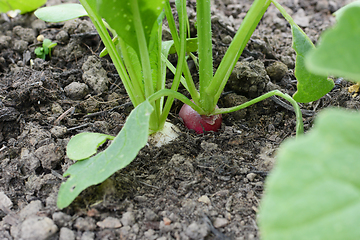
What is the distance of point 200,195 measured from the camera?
833 millimetres

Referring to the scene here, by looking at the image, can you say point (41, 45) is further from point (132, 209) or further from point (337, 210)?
point (337, 210)

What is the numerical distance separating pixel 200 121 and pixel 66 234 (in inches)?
24.2

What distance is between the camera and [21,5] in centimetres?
159

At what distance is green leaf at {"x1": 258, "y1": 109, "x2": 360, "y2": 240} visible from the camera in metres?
0.38

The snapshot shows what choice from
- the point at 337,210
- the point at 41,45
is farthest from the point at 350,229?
the point at 41,45

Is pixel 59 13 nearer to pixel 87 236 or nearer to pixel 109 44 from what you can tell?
pixel 109 44

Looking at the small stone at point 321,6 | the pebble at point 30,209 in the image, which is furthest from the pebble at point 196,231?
the small stone at point 321,6

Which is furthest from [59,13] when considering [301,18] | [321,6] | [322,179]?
[321,6]

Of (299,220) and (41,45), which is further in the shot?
(41,45)

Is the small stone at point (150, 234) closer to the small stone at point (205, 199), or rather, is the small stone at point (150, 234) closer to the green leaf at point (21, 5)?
the small stone at point (205, 199)

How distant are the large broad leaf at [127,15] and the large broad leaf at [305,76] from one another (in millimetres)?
425

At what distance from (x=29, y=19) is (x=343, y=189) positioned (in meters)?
1.81

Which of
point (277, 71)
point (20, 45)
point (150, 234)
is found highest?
point (20, 45)

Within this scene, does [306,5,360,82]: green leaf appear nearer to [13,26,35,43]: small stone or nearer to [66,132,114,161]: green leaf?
[66,132,114,161]: green leaf
